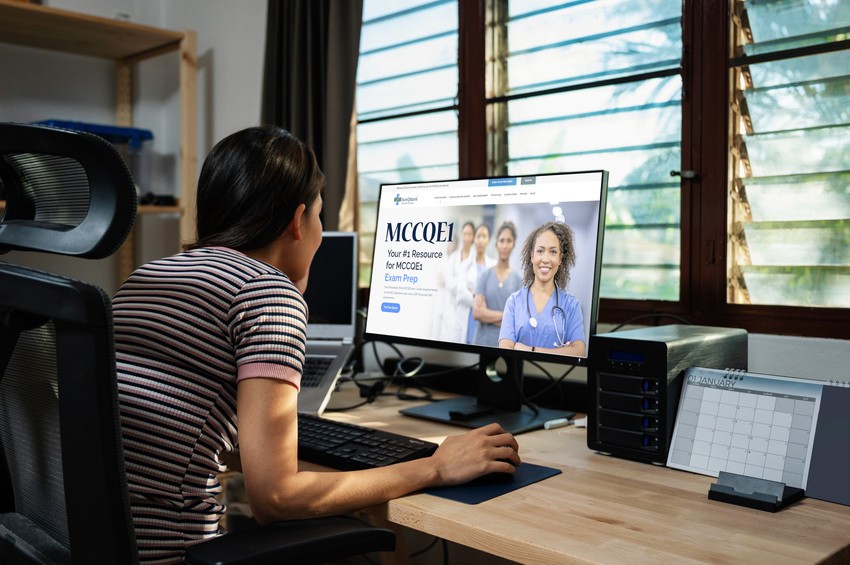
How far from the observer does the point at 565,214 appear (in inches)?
59.9

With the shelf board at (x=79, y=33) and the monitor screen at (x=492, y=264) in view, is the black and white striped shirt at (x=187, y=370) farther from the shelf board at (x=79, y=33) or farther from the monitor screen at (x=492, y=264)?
the shelf board at (x=79, y=33)

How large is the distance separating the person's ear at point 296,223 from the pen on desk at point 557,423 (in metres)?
0.64

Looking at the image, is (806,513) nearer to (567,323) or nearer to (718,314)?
(567,323)

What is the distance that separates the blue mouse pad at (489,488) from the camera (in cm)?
114

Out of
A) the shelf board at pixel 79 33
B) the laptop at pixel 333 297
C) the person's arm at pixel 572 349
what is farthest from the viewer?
the shelf board at pixel 79 33

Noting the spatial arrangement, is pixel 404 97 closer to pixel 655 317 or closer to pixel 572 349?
pixel 655 317

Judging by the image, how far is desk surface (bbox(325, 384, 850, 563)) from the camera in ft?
3.05

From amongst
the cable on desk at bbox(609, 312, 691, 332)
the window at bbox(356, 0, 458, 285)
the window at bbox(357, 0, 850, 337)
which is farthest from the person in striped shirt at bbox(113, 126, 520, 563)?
the window at bbox(356, 0, 458, 285)

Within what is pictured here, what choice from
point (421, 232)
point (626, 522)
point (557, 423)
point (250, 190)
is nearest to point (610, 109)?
point (421, 232)

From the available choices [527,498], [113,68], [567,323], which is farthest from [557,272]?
[113,68]

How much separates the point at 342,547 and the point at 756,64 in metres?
1.26

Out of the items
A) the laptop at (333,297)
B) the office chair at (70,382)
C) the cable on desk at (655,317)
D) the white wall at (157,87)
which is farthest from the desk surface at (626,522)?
the white wall at (157,87)

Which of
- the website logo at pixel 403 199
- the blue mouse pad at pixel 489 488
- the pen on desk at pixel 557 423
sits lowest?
the blue mouse pad at pixel 489 488

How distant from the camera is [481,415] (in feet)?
5.39
